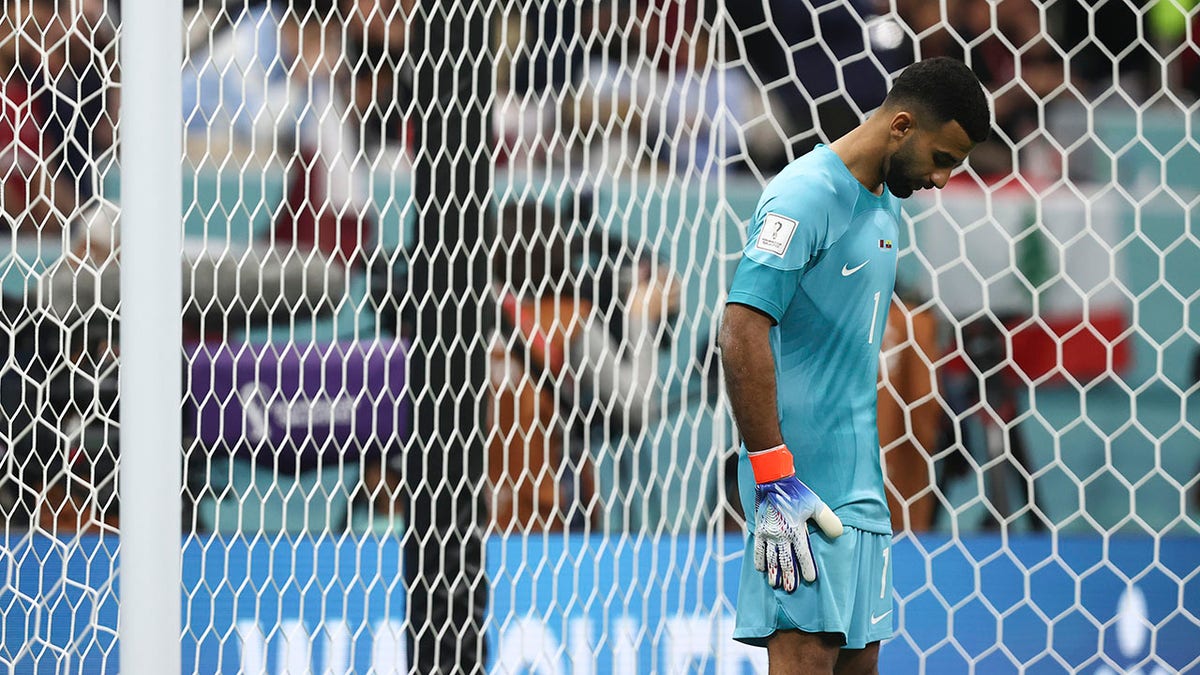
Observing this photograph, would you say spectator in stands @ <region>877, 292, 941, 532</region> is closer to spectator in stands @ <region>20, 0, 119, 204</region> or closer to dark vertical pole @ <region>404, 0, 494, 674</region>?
dark vertical pole @ <region>404, 0, 494, 674</region>

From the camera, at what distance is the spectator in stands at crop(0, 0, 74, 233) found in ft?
9.66

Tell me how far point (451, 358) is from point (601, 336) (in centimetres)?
31

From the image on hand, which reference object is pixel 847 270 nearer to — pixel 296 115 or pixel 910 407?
pixel 910 407

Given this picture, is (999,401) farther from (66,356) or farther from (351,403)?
(66,356)

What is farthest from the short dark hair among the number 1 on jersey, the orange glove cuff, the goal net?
the goal net

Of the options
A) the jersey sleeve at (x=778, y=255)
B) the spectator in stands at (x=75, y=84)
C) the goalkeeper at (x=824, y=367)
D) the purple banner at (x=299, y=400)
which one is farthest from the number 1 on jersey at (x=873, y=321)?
the spectator in stands at (x=75, y=84)

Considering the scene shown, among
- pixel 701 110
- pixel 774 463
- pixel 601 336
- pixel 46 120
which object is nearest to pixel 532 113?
pixel 701 110

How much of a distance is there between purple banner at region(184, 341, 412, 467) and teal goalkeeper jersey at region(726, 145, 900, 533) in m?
1.28

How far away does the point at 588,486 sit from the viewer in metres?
2.68

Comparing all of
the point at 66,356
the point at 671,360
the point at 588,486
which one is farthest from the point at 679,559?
the point at 66,356

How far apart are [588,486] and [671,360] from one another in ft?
1.01

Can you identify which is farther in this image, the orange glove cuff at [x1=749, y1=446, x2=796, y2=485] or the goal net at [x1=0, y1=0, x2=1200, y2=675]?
the goal net at [x1=0, y1=0, x2=1200, y2=675]

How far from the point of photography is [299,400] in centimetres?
282

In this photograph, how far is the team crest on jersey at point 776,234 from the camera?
1.58m
